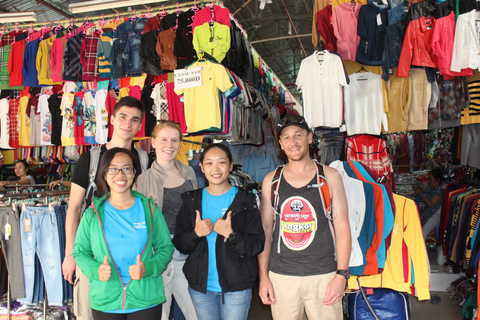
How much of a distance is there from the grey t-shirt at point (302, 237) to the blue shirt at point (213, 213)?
1.14 ft

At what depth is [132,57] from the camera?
5.10m

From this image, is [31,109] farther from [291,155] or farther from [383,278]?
[383,278]

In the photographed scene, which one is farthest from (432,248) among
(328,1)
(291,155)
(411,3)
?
(291,155)

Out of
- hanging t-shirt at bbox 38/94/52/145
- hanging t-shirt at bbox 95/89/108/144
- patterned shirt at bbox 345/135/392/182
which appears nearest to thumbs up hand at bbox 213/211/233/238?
patterned shirt at bbox 345/135/392/182

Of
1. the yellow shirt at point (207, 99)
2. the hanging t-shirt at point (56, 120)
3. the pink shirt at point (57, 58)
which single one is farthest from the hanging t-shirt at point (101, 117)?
the yellow shirt at point (207, 99)

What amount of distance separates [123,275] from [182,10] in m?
4.28

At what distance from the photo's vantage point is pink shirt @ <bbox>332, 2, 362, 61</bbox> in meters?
4.19

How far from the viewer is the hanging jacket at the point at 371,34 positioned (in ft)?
13.5

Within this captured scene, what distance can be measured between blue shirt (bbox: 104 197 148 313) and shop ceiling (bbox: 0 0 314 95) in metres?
5.13

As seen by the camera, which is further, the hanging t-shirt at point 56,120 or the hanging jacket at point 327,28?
the hanging t-shirt at point 56,120

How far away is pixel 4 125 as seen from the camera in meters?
6.01

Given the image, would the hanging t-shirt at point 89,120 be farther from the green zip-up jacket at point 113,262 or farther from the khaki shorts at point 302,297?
the khaki shorts at point 302,297

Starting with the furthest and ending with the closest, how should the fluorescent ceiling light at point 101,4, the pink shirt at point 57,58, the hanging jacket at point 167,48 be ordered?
1. the pink shirt at point 57,58
2. the hanging jacket at point 167,48
3. the fluorescent ceiling light at point 101,4

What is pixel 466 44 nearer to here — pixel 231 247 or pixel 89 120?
pixel 231 247
